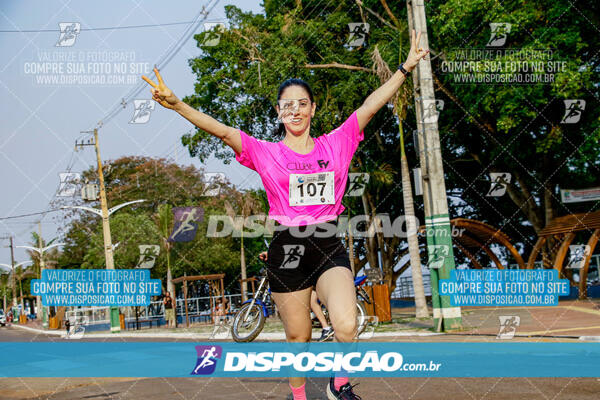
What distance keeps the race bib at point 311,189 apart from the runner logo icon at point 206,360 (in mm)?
4257

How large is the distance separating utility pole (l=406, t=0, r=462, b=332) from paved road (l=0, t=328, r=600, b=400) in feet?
20.0

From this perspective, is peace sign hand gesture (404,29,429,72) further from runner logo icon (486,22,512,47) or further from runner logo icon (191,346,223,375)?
runner logo icon (486,22,512,47)

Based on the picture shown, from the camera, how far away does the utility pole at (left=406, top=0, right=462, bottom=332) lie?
39.1 feet

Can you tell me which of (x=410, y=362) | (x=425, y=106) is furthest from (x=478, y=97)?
(x=410, y=362)

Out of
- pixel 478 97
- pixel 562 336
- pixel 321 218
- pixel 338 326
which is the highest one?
pixel 478 97

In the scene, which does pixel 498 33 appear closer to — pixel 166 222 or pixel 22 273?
pixel 166 222

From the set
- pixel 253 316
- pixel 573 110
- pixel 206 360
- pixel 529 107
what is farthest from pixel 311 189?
pixel 573 110

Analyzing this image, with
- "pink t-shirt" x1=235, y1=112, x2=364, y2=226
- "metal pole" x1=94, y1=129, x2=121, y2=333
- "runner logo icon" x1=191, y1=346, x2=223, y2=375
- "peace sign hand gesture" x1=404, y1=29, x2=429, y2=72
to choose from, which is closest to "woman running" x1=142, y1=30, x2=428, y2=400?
"pink t-shirt" x1=235, y1=112, x2=364, y2=226

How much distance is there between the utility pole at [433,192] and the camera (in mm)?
11923

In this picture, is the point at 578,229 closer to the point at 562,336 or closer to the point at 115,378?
the point at 562,336

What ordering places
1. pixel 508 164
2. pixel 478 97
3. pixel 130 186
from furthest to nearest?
pixel 130 186
pixel 508 164
pixel 478 97

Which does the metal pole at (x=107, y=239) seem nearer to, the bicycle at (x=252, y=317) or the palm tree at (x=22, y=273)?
the bicycle at (x=252, y=317)

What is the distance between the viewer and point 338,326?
3.58 metres

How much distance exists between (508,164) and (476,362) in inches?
690
